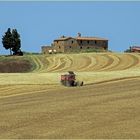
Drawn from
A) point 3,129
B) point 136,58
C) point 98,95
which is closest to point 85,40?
point 136,58

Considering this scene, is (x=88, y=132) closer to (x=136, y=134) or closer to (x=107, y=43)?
(x=136, y=134)

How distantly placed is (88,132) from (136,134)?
1748 mm

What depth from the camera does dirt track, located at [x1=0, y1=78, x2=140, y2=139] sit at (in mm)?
17641

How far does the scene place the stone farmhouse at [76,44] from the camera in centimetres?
16738

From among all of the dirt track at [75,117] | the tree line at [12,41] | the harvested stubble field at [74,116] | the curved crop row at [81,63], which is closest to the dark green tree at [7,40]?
the tree line at [12,41]

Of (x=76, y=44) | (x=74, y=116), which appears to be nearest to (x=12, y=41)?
(x=76, y=44)

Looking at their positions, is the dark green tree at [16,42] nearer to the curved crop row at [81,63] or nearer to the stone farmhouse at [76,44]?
the stone farmhouse at [76,44]

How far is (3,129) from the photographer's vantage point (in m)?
18.9

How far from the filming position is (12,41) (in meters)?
137

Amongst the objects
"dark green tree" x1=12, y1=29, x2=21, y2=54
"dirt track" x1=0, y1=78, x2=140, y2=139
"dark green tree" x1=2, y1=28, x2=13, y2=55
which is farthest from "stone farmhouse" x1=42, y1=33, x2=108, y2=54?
"dirt track" x1=0, y1=78, x2=140, y2=139

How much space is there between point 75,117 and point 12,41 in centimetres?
11765

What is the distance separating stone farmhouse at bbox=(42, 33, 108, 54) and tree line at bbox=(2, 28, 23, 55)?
25125mm

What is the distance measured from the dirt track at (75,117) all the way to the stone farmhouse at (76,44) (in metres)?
137

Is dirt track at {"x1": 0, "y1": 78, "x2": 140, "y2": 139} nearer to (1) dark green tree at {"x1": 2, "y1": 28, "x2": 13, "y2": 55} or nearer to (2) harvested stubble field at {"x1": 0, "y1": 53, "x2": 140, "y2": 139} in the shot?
(2) harvested stubble field at {"x1": 0, "y1": 53, "x2": 140, "y2": 139}
